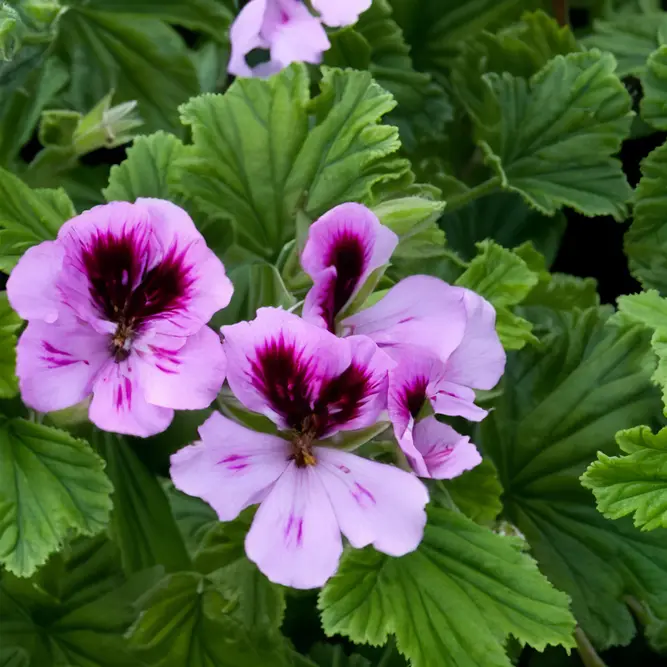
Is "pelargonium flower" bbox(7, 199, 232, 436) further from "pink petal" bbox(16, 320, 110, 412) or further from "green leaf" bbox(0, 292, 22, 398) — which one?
"green leaf" bbox(0, 292, 22, 398)

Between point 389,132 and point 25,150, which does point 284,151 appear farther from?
point 25,150

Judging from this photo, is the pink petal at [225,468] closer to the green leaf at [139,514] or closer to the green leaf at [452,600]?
the green leaf at [452,600]

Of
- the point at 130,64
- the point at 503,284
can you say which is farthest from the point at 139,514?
the point at 130,64

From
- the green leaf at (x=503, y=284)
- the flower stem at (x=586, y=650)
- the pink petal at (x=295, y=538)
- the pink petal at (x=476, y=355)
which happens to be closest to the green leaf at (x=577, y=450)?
the flower stem at (x=586, y=650)

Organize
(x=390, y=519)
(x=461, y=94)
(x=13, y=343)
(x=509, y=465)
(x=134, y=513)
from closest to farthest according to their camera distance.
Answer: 1. (x=390, y=519)
2. (x=13, y=343)
3. (x=134, y=513)
4. (x=509, y=465)
5. (x=461, y=94)

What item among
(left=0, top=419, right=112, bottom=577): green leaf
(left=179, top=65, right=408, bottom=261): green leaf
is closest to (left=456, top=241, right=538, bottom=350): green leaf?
(left=179, top=65, right=408, bottom=261): green leaf

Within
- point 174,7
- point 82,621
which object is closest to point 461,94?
Result: point 174,7

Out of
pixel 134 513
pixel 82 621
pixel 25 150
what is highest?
pixel 25 150
